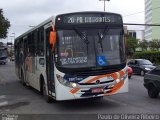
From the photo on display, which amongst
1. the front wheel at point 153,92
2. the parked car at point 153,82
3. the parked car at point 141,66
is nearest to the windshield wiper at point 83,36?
the parked car at point 153,82

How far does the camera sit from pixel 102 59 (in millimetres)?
12922

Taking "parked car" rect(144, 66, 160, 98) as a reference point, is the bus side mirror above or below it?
→ above

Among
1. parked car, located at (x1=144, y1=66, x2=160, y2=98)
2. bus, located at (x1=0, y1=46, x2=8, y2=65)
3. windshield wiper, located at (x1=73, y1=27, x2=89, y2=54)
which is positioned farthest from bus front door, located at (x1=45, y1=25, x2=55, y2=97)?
bus, located at (x1=0, y1=46, x2=8, y2=65)

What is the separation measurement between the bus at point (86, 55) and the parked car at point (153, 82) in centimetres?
185

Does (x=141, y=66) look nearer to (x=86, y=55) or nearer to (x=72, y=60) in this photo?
(x=86, y=55)

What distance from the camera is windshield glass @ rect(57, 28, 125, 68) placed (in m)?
12.7

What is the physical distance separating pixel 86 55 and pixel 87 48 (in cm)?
24

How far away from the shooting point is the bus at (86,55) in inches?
499

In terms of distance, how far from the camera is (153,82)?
15.1m

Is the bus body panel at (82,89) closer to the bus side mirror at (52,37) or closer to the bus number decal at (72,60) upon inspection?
the bus number decal at (72,60)

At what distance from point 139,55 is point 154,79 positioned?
142 feet

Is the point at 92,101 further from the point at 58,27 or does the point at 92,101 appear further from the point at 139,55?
the point at 139,55

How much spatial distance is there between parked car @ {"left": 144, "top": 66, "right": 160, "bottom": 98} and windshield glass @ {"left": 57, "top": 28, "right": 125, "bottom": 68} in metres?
2.27

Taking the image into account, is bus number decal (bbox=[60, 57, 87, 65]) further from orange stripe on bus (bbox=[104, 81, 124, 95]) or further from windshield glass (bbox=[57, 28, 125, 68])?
orange stripe on bus (bbox=[104, 81, 124, 95])
